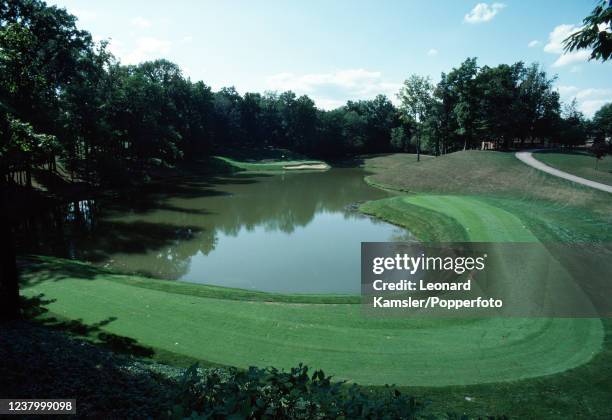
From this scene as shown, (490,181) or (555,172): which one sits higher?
(555,172)

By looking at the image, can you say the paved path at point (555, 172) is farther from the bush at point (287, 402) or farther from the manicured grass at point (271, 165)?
the manicured grass at point (271, 165)

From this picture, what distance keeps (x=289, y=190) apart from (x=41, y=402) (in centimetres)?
4545

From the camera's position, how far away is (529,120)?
62281mm

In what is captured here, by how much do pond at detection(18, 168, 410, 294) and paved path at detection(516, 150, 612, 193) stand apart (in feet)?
56.6

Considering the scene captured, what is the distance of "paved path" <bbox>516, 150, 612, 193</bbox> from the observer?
3381 cm

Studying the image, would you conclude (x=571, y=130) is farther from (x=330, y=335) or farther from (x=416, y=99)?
(x=330, y=335)

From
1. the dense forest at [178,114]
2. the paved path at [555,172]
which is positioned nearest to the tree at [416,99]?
the dense forest at [178,114]

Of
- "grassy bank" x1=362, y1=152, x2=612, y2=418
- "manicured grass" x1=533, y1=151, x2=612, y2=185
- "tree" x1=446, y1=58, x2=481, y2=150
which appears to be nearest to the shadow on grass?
"grassy bank" x1=362, y1=152, x2=612, y2=418

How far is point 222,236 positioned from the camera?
27.6m

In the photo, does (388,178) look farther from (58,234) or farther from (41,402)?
(41,402)

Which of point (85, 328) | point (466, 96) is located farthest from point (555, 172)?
point (85, 328)

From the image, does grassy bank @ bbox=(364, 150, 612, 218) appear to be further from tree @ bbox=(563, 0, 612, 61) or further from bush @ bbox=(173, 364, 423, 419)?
bush @ bbox=(173, 364, 423, 419)

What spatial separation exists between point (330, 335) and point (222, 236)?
1731 cm

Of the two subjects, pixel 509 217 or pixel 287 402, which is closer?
pixel 287 402
